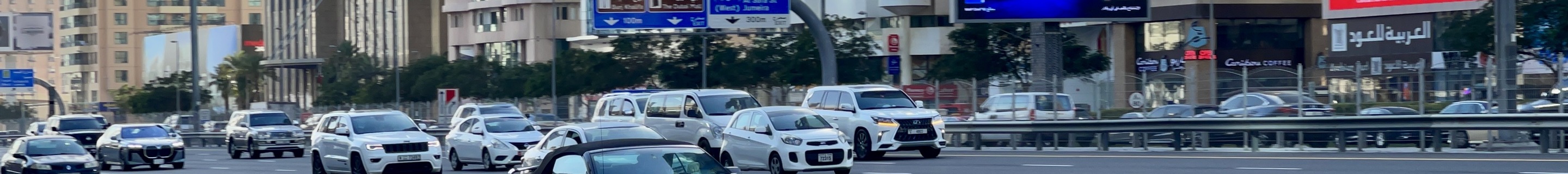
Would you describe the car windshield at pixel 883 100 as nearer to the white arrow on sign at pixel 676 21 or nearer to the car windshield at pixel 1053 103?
the car windshield at pixel 1053 103

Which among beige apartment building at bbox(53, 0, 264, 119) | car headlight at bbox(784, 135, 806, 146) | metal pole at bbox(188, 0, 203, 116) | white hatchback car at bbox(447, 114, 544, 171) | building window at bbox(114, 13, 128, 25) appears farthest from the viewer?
building window at bbox(114, 13, 128, 25)

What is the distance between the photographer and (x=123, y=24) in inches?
6757

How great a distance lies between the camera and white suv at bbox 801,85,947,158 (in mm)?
26906

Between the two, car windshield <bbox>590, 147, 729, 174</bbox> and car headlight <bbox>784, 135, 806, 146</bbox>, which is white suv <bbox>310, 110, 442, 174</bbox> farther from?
car windshield <bbox>590, 147, 729, 174</bbox>

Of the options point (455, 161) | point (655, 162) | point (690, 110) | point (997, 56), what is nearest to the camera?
point (655, 162)

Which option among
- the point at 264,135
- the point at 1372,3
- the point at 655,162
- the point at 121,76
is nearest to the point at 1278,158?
the point at 655,162

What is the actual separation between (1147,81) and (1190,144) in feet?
3.71

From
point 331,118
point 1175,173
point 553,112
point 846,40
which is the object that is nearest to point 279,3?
point 846,40

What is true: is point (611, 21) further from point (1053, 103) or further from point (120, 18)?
point (120, 18)

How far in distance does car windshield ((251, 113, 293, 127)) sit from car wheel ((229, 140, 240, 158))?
545 mm

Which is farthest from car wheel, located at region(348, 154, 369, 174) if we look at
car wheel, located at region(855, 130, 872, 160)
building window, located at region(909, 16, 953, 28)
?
building window, located at region(909, 16, 953, 28)

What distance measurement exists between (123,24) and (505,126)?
15225 cm

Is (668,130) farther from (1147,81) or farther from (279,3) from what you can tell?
(279,3)

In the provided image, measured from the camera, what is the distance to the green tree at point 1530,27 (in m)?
45.0
